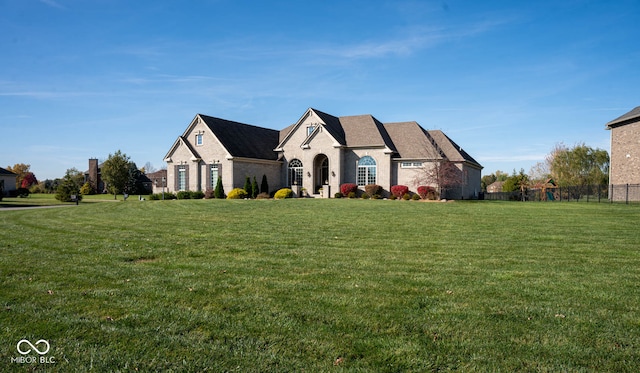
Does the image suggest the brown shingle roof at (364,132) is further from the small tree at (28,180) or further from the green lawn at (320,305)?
the small tree at (28,180)

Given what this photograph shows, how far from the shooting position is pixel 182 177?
3888 cm

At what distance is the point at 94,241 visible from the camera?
1061 centimetres

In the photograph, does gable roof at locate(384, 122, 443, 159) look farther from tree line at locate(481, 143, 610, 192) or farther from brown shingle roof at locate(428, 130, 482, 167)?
tree line at locate(481, 143, 610, 192)

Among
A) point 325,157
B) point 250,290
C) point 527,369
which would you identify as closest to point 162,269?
point 250,290

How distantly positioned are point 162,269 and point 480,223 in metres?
12.4

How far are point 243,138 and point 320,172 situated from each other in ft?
26.5

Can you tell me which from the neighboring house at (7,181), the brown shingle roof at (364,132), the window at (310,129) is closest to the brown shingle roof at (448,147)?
the brown shingle roof at (364,132)

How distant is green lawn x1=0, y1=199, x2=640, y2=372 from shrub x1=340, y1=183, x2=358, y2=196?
2358 cm

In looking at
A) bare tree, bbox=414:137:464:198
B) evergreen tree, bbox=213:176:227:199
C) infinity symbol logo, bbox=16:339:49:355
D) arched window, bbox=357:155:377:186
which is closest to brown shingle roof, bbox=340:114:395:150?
arched window, bbox=357:155:377:186

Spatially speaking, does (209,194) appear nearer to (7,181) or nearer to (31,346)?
(31,346)

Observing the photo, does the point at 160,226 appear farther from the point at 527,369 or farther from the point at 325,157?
the point at 325,157

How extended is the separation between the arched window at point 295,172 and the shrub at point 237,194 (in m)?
5.57

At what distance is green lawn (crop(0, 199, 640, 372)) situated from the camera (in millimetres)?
4023

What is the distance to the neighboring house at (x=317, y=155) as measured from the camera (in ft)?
116
